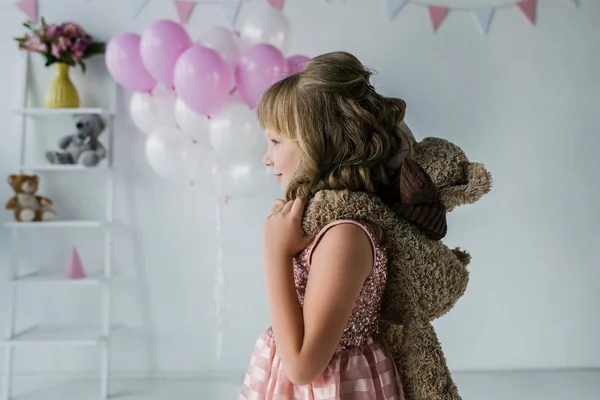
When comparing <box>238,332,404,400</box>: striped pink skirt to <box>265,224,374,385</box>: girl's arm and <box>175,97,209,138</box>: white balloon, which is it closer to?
<box>265,224,374,385</box>: girl's arm

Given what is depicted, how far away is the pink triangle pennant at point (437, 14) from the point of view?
254 cm

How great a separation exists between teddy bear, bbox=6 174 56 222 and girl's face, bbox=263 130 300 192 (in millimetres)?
1678

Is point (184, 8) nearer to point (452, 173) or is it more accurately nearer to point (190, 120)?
point (190, 120)

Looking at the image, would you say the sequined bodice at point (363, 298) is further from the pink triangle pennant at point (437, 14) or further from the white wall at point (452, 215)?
the pink triangle pennant at point (437, 14)

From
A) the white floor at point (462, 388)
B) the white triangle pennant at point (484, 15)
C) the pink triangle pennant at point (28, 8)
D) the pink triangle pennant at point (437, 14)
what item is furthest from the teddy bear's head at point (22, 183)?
the white triangle pennant at point (484, 15)

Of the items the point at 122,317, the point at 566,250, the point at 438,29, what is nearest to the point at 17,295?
the point at 122,317

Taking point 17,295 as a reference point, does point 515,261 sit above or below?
above

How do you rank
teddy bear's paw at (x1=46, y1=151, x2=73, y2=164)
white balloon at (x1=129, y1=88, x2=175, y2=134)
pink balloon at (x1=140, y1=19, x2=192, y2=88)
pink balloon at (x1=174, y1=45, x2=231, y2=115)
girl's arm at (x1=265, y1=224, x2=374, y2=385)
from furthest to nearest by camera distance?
teddy bear's paw at (x1=46, y1=151, x2=73, y2=164)
white balloon at (x1=129, y1=88, x2=175, y2=134)
pink balloon at (x1=140, y1=19, x2=192, y2=88)
pink balloon at (x1=174, y1=45, x2=231, y2=115)
girl's arm at (x1=265, y1=224, x2=374, y2=385)

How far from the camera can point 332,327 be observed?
0.84m

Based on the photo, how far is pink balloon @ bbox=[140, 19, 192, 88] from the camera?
2.00m

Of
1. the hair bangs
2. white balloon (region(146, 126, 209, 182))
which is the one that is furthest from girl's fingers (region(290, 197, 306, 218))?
white balloon (region(146, 126, 209, 182))

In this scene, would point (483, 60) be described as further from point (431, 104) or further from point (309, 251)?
point (309, 251)

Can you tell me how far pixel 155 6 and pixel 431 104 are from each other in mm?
1332

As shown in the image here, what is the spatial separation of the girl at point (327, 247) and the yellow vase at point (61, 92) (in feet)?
5.39
